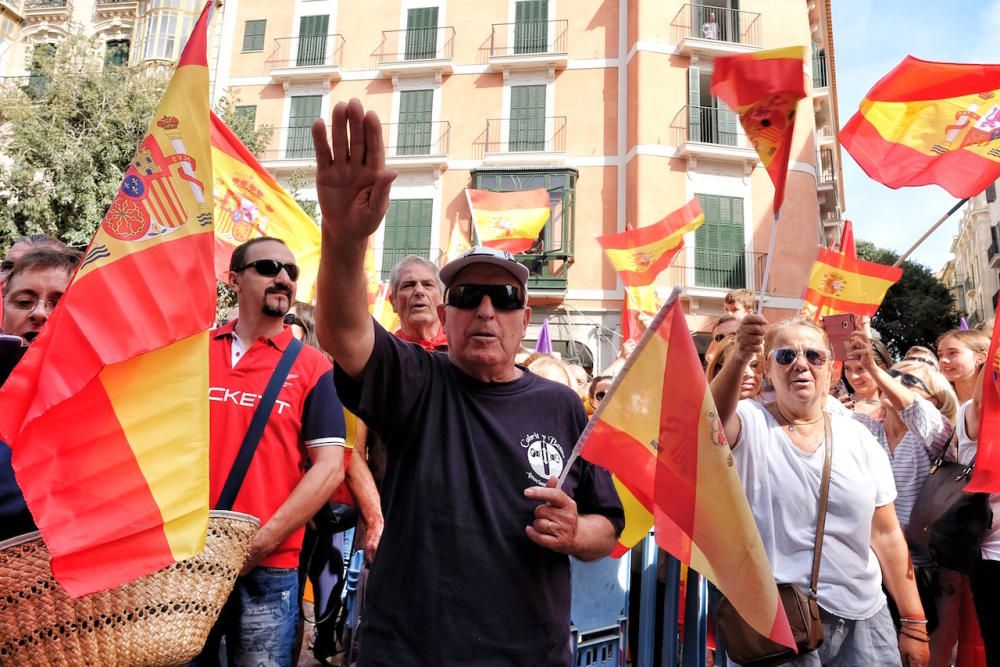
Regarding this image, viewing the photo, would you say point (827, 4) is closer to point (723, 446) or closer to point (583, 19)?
point (583, 19)

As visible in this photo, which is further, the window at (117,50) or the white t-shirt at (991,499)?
the window at (117,50)

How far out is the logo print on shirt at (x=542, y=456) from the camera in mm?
2020

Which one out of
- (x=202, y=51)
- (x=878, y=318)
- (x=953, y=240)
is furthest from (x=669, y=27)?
(x=953, y=240)

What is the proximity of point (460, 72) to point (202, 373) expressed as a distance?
20.3 metres

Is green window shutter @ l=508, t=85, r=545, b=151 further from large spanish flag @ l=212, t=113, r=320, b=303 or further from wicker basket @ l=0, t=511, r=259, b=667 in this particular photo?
wicker basket @ l=0, t=511, r=259, b=667

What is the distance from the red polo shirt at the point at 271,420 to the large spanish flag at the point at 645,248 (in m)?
5.15

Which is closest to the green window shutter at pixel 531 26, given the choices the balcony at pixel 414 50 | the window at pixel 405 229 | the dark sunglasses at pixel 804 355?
the balcony at pixel 414 50

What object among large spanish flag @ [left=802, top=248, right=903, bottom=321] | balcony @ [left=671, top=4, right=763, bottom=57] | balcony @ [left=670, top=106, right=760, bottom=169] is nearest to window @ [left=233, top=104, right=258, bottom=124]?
balcony @ [left=670, top=106, right=760, bottom=169]

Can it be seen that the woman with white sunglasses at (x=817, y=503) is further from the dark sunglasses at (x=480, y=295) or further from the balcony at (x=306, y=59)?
the balcony at (x=306, y=59)

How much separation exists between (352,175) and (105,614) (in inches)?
49.6

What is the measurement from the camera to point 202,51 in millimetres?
2625

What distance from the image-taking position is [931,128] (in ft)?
14.5

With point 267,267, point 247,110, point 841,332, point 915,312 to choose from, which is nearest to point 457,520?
point 267,267

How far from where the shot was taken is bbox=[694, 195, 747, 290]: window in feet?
61.8
